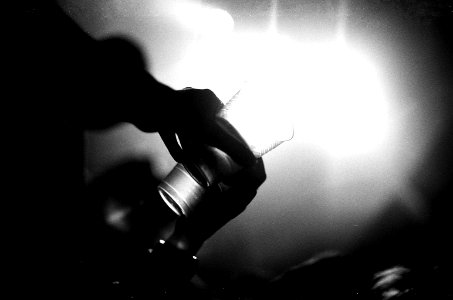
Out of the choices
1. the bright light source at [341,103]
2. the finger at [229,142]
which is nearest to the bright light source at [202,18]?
the bright light source at [341,103]

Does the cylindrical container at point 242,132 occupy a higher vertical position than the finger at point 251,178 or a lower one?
higher

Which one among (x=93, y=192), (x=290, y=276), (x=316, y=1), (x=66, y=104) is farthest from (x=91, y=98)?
(x=290, y=276)

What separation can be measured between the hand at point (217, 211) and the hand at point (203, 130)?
238 mm

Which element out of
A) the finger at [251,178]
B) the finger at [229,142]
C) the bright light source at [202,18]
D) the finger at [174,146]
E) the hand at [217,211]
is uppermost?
the bright light source at [202,18]

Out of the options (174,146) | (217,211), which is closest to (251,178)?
(217,211)

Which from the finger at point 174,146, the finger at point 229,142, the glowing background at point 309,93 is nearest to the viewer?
the finger at point 229,142

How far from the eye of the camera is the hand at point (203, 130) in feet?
1.91

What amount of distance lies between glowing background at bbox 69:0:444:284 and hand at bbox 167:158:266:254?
0.03 meters

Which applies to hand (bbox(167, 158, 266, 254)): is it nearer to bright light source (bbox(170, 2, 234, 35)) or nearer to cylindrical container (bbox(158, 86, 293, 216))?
cylindrical container (bbox(158, 86, 293, 216))

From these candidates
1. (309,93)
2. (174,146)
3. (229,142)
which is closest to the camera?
(229,142)

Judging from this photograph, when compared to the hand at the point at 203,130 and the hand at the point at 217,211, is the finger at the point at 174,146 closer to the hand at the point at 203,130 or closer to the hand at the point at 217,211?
the hand at the point at 203,130

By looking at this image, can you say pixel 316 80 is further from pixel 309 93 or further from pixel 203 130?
pixel 203 130

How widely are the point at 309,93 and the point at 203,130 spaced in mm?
→ 373

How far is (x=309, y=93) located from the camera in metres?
0.82
